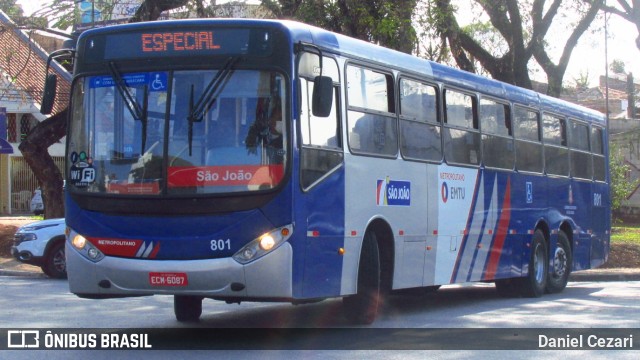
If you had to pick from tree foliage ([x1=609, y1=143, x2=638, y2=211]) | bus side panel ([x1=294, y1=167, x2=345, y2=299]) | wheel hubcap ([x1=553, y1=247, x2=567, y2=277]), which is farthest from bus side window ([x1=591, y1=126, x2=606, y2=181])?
tree foliage ([x1=609, y1=143, x2=638, y2=211])

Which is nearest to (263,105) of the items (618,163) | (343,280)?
(343,280)

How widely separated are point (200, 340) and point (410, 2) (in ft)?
48.3

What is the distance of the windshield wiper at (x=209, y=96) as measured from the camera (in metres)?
9.73

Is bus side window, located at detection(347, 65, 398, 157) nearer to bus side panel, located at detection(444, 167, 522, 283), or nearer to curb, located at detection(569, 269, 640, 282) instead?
bus side panel, located at detection(444, 167, 522, 283)

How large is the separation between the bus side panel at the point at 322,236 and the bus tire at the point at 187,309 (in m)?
Result: 2.22

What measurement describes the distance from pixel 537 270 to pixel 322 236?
25.2ft

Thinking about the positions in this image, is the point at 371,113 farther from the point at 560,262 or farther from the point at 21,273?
the point at 21,273

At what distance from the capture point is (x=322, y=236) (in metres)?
10.2

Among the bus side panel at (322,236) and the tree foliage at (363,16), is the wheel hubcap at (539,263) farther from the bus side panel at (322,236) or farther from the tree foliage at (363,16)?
the tree foliage at (363,16)

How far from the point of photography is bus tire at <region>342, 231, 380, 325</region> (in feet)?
37.4

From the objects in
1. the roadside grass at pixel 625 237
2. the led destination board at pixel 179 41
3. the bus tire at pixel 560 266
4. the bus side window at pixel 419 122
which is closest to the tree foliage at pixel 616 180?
the roadside grass at pixel 625 237

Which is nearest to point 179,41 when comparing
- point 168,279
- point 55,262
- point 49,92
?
point 49,92

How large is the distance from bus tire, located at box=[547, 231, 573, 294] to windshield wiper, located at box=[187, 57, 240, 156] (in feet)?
31.0

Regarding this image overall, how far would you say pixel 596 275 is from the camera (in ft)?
74.1
